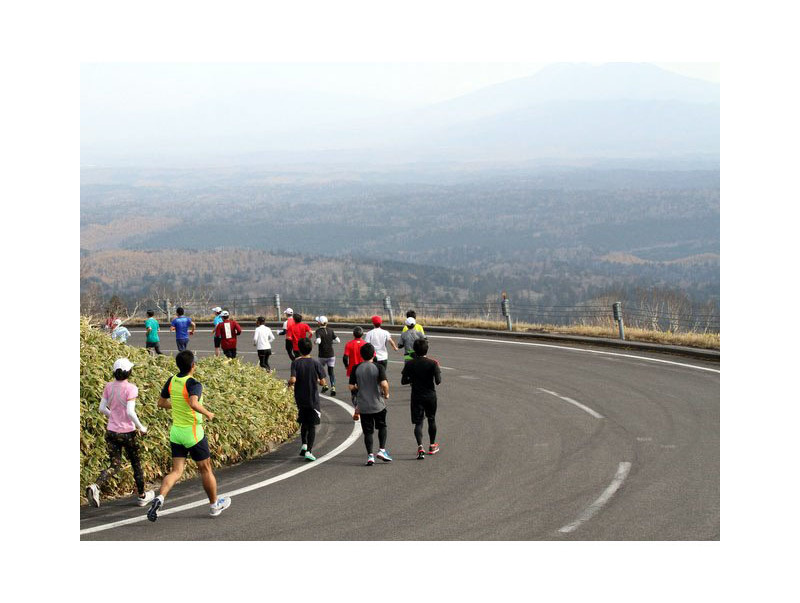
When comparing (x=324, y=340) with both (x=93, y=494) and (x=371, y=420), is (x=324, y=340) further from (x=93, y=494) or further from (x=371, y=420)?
Answer: (x=93, y=494)

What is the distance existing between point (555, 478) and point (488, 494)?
1.19m

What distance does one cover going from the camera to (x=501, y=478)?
1238 centimetres

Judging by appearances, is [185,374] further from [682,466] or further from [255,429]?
[682,466]

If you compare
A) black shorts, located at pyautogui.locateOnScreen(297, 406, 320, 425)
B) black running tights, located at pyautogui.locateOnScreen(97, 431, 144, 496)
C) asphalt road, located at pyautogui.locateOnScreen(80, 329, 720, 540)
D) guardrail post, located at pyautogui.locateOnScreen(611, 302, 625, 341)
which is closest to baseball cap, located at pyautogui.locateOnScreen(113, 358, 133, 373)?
black running tights, located at pyautogui.locateOnScreen(97, 431, 144, 496)

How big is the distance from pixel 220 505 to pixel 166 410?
288 cm

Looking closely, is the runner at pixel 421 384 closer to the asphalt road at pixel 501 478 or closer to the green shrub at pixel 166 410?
the asphalt road at pixel 501 478

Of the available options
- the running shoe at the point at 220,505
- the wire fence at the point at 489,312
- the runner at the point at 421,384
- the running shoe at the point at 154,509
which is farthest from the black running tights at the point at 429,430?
the wire fence at the point at 489,312

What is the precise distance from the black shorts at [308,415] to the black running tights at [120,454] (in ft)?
9.37

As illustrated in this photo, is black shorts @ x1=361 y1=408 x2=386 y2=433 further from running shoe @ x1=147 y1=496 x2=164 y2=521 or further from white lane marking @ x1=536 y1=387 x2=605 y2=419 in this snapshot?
white lane marking @ x1=536 y1=387 x2=605 y2=419

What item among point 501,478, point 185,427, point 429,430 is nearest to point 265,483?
point 185,427

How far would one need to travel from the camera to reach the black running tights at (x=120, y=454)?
1119cm

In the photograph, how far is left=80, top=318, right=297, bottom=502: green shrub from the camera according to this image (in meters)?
12.0

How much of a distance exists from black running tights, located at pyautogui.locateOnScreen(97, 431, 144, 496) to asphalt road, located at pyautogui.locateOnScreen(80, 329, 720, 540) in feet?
1.12
